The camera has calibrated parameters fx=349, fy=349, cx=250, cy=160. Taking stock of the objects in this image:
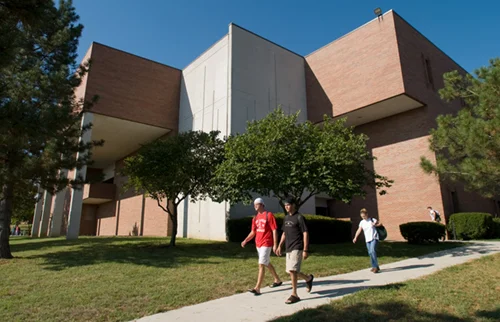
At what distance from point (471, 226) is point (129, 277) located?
17.0m

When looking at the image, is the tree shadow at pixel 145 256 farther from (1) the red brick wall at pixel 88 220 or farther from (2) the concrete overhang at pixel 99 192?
(1) the red brick wall at pixel 88 220

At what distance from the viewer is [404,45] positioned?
67.1 ft

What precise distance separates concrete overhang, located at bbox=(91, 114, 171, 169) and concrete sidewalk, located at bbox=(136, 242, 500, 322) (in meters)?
15.8

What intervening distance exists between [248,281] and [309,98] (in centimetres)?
1832

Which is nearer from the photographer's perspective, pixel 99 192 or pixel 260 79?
pixel 260 79

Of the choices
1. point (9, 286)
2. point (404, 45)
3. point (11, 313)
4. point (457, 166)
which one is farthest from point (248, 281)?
point (404, 45)

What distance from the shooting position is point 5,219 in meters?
12.1

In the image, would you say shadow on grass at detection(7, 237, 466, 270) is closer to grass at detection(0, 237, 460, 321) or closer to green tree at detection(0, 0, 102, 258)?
grass at detection(0, 237, 460, 321)

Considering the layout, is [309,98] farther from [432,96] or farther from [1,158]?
[1,158]

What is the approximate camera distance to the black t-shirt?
19.4ft

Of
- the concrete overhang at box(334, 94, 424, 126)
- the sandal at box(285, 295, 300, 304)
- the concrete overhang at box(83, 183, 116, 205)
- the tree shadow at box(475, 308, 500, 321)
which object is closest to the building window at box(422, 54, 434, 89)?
the concrete overhang at box(334, 94, 424, 126)

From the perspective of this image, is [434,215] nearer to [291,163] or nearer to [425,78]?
[425,78]

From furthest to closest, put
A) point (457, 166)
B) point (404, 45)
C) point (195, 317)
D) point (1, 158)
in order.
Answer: point (404, 45) < point (1, 158) < point (457, 166) < point (195, 317)

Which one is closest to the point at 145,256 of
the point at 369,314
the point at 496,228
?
the point at 369,314
